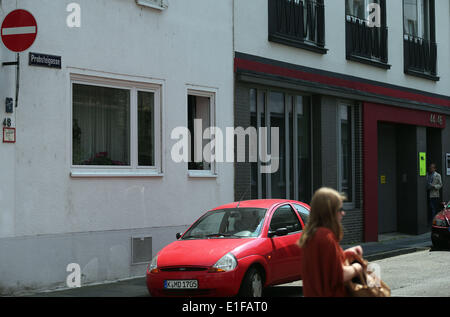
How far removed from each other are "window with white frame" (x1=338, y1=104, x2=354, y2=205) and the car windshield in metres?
8.82

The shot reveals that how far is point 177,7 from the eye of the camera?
14.0 metres

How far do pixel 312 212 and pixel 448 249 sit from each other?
13.4 meters

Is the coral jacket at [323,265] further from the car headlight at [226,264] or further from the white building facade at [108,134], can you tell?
the white building facade at [108,134]

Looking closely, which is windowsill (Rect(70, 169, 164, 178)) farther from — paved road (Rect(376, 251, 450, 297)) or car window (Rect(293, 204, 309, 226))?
paved road (Rect(376, 251, 450, 297))

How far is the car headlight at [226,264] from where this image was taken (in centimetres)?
903

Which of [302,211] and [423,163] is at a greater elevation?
[423,163]

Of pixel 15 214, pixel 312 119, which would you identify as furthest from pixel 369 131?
pixel 15 214

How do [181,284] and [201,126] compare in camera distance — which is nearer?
[181,284]

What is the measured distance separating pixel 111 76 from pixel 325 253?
864cm

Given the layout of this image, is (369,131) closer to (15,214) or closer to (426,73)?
(426,73)

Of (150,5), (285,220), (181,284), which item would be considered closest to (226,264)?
(181,284)

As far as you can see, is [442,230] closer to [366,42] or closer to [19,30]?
[366,42]

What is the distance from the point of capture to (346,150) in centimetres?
1931

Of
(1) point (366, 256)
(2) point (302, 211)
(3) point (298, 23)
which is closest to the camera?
(2) point (302, 211)
